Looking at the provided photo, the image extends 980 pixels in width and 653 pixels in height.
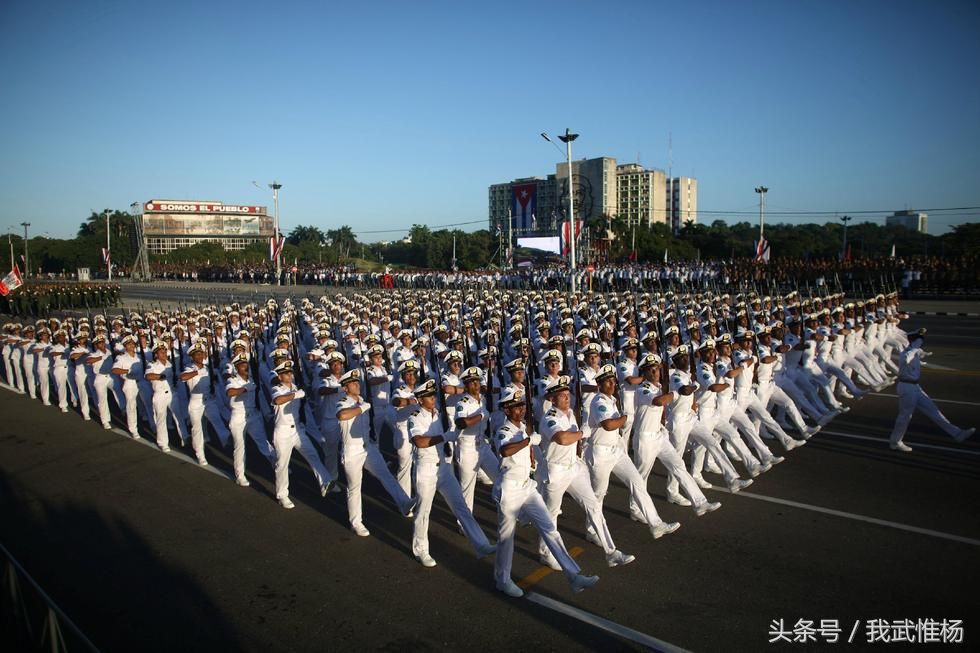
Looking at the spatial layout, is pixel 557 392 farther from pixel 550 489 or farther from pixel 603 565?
pixel 603 565

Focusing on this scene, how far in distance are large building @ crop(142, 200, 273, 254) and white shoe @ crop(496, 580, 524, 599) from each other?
112 meters

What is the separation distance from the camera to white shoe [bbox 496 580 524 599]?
5.89 m

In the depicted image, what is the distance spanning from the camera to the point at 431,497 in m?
6.60

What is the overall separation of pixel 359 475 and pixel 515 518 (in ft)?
7.18

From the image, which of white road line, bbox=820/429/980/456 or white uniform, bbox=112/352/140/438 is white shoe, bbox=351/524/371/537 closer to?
white uniform, bbox=112/352/140/438

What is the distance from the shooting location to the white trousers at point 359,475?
7297 millimetres

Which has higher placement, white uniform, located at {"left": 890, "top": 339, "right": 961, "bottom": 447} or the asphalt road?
white uniform, located at {"left": 890, "top": 339, "right": 961, "bottom": 447}

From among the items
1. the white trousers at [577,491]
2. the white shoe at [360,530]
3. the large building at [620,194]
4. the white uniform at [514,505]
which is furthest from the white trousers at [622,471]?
the large building at [620,194]

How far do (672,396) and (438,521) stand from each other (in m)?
3.13

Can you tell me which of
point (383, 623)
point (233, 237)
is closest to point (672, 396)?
point (383, 623)

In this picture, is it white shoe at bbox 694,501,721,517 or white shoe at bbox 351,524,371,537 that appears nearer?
white shoe at bbox 694,501,721,517

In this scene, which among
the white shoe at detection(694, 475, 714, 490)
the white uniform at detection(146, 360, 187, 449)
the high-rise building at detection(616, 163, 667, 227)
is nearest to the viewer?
the white shoe at detection(694, 475, 714, 490)

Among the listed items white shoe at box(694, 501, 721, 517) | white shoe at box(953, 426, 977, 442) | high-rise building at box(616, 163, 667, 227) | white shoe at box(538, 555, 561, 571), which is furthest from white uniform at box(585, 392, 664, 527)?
high-rise building at box(616, 163, 667, 227)

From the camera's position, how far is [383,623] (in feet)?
18.1
